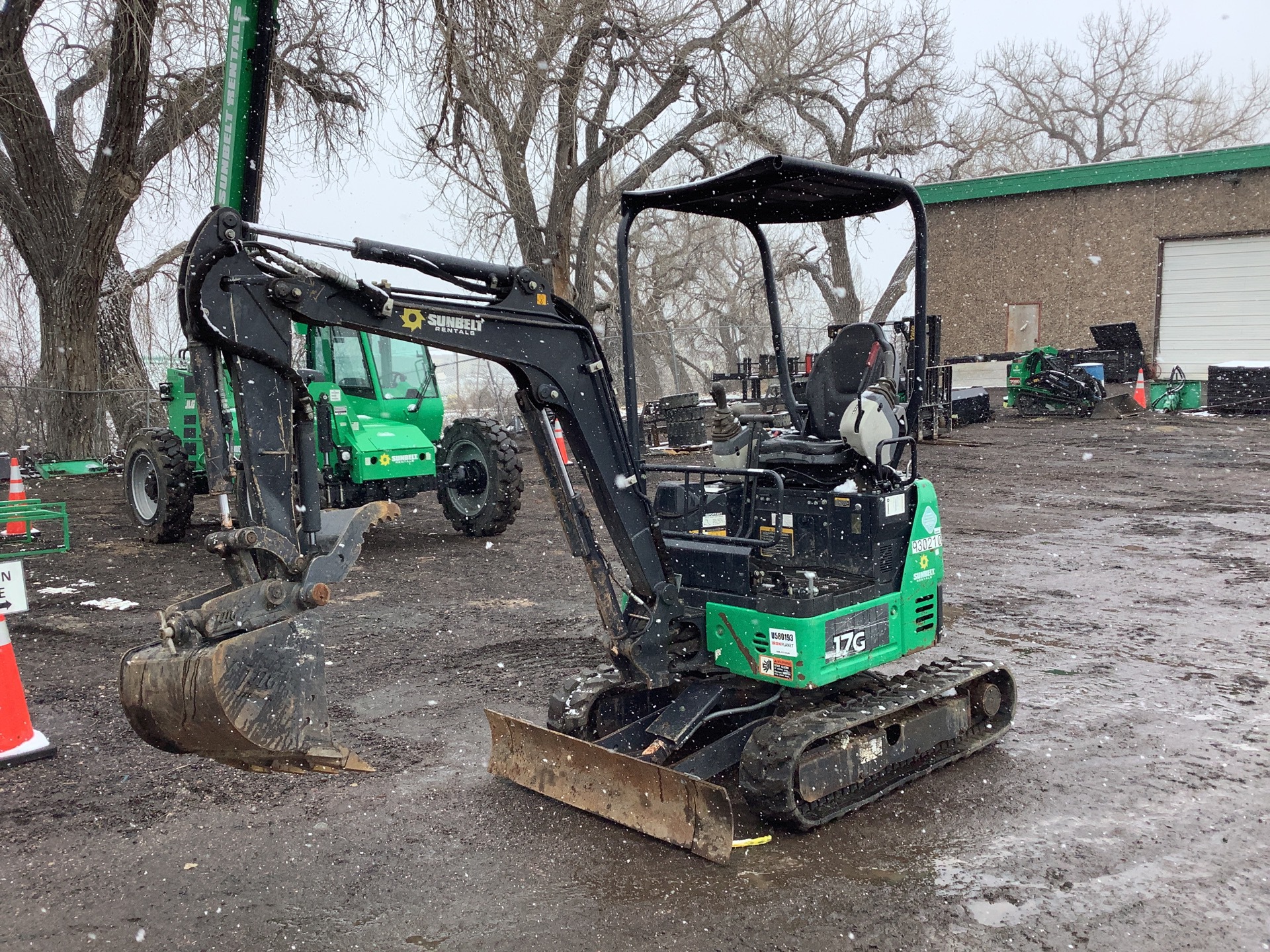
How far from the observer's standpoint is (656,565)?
483cm

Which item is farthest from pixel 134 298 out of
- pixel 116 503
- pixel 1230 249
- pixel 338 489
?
pixel 1230 249

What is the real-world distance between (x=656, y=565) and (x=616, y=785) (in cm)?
101

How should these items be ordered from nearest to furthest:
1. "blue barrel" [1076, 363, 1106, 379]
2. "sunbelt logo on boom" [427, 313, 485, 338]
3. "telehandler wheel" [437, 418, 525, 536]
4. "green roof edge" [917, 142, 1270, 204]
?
"sunbelt logo on boom" [427, 313, 485, 338] < "telehandler wheel" [437, 418, 525, 536] < "blue barrel" [1076, 363, 1106, 379] < "green roof edge" [917, 142, 1270, 204]

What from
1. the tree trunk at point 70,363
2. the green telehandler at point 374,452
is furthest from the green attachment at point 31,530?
the tree trunk at point 70,363

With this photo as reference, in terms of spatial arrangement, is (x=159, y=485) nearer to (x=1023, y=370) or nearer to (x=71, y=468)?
(x=71, y=468)

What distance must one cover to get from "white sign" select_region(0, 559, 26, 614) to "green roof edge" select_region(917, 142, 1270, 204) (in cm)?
2415

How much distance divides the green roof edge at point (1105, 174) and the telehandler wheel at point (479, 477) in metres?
18.4

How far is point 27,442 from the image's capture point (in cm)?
1880

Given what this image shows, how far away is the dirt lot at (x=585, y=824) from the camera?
361 cm

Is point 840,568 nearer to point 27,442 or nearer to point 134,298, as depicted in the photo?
point 27,442

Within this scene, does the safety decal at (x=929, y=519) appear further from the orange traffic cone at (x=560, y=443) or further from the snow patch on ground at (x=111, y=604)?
the snow patch on ground at (x=111, y=604)

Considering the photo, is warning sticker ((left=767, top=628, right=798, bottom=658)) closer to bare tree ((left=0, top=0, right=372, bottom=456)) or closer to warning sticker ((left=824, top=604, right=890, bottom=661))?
warning sticker ((left=824, top=604, right=890, bottom=661))

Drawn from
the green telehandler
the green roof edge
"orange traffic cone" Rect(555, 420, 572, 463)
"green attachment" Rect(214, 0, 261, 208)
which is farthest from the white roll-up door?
"green attachment" Rect(214, 0, 261, 208)

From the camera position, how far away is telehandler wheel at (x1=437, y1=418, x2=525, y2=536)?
35.7 feet
